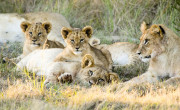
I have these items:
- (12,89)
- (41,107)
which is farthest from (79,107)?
(12,89)

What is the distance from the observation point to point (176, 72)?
4.59 m

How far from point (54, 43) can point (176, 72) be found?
2300mm

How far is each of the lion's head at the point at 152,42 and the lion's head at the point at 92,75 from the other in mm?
474

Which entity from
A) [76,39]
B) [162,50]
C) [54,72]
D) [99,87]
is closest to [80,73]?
[54,72]

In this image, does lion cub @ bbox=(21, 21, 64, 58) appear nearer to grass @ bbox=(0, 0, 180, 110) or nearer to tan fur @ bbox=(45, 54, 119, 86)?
grass @ bbox=(0, 0, 180, 110)

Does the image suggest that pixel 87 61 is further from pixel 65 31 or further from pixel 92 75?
pixel 65 31

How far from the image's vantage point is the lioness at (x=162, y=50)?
180 inches

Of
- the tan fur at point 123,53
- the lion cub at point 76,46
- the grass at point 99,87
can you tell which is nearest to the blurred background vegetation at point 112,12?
the grass at point 99,87

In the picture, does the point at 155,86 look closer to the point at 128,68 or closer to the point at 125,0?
the point at 128,68

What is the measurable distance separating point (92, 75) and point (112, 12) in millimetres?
4039

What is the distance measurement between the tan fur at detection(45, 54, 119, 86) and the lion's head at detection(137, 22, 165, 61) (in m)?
0.45

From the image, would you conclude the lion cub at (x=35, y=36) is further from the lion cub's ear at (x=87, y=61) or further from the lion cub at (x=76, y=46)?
the lion cub's ear at (x=87, y=61)

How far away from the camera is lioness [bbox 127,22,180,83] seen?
4562 mm

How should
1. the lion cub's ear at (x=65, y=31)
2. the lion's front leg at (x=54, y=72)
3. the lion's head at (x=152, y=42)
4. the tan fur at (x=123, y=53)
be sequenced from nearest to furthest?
1. the lion's front leg at (x=54, y=72)
2. the lion's head at (x=152, y=42)
3. the lion cub's ear at (x=65, y=31)
4. the tan fur at (x=123, y=53)
